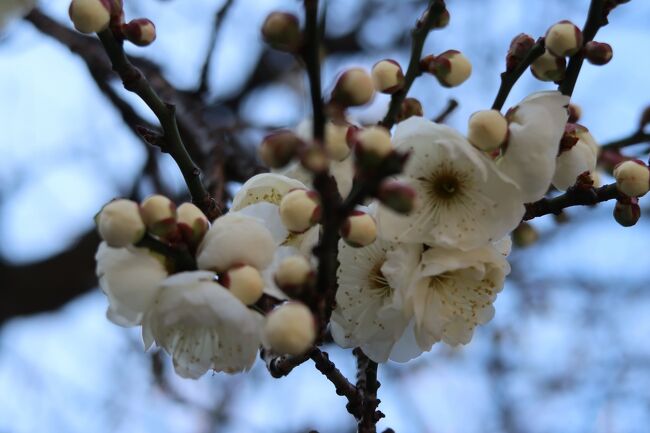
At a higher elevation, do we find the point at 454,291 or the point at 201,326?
the point at 454,291

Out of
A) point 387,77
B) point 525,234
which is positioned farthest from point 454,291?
point 525,234

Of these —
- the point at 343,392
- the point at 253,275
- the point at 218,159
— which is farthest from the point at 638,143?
the point at 253,275

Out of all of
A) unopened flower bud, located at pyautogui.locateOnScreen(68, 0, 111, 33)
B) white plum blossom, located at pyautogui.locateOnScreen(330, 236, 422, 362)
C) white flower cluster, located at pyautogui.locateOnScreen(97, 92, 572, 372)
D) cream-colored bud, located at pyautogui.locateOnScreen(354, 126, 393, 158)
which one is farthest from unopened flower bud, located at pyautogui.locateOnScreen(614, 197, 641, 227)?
unopened flower bud, located at pyautogui.locateOnScreen(68, 0, 111, 33)

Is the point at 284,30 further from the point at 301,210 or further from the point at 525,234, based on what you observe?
the point at 525,234

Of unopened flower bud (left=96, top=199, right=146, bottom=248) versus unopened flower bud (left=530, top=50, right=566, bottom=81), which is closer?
unopened flower bud (left=96, top=199, right=146, bottom=248)

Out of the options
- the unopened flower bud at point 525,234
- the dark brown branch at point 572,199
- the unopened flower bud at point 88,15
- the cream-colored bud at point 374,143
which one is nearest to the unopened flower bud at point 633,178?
the dark brown branch at point 572,199

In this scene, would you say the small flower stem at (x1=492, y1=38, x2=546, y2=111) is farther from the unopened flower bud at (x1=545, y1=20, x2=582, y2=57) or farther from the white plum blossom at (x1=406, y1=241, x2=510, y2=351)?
the white plum blossom at (x1=406, y1=241, x2=510, y2=351)
